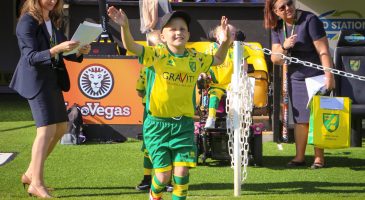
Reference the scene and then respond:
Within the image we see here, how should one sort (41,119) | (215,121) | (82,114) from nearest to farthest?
1. (41,119)
2. (215,121)
3. (82,114)

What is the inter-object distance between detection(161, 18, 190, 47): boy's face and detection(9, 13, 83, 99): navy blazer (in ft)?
4.00

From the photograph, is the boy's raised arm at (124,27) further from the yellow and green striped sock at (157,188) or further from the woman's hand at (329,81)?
the woman's hand at (329,81)

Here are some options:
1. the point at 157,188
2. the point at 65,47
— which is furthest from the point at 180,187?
the point at 65,47

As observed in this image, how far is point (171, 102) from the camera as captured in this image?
6.41m

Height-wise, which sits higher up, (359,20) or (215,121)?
(359,20)

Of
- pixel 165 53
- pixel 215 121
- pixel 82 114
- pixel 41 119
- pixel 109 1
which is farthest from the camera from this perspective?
pixel 109 1

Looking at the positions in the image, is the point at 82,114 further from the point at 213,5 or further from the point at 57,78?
the point at 57,78

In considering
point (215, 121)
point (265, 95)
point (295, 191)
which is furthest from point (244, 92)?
point (265, 95)

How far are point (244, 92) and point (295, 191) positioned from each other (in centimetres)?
105

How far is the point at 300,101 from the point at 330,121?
592 mm

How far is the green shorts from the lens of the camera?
639 centimetres

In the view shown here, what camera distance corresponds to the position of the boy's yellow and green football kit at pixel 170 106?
21.0 ft

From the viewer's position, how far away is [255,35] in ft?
43.6

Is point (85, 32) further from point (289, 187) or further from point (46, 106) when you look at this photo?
point (289, 187)
